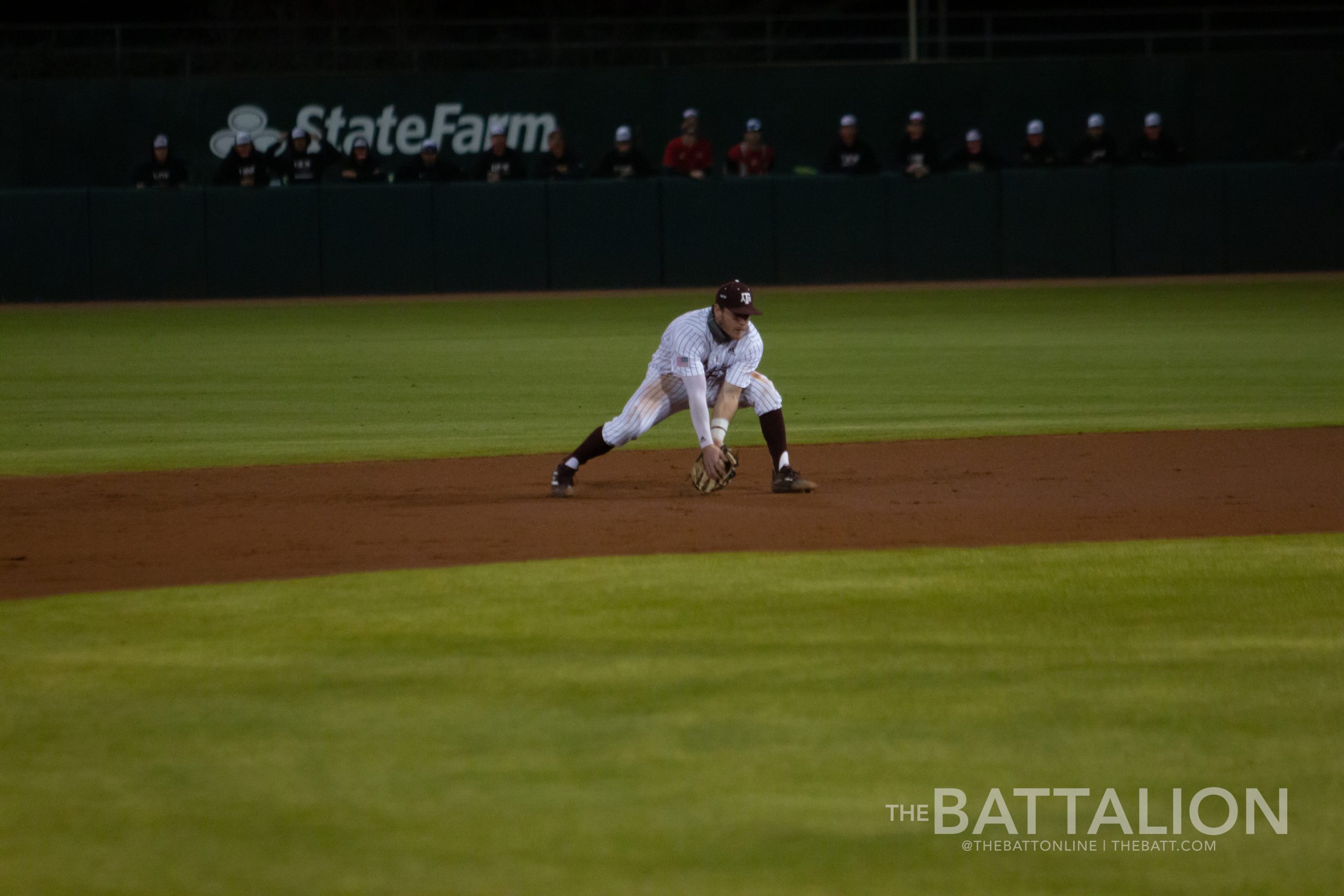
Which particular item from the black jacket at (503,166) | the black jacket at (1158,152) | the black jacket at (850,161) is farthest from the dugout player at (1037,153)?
the black jacket at (503,166)

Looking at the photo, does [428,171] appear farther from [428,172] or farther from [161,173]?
[161,173]

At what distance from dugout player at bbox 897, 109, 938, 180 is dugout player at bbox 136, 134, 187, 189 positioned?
11345 millimetres

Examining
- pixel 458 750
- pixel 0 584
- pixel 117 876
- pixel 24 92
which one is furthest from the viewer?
pixel 24 92

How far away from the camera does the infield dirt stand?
8633mm

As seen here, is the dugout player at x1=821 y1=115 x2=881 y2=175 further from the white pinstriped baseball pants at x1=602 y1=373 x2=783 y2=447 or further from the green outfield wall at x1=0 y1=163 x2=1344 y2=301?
the white pinstriped baseball pants at x1=602 y1=373 x2=783 y2=447

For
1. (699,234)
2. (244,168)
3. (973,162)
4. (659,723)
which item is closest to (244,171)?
(244,168)

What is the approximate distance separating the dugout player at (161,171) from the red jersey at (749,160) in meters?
8.74

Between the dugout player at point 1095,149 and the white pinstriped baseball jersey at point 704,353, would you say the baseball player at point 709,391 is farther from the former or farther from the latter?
the dugout player at point 1095,149

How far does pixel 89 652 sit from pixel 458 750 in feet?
7.05

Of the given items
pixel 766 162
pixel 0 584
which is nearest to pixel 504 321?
pixel 766 162

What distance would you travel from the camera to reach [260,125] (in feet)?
99.9

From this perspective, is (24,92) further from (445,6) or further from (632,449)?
(632,449)

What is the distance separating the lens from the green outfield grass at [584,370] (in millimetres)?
13211

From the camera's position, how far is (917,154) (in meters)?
26.0
